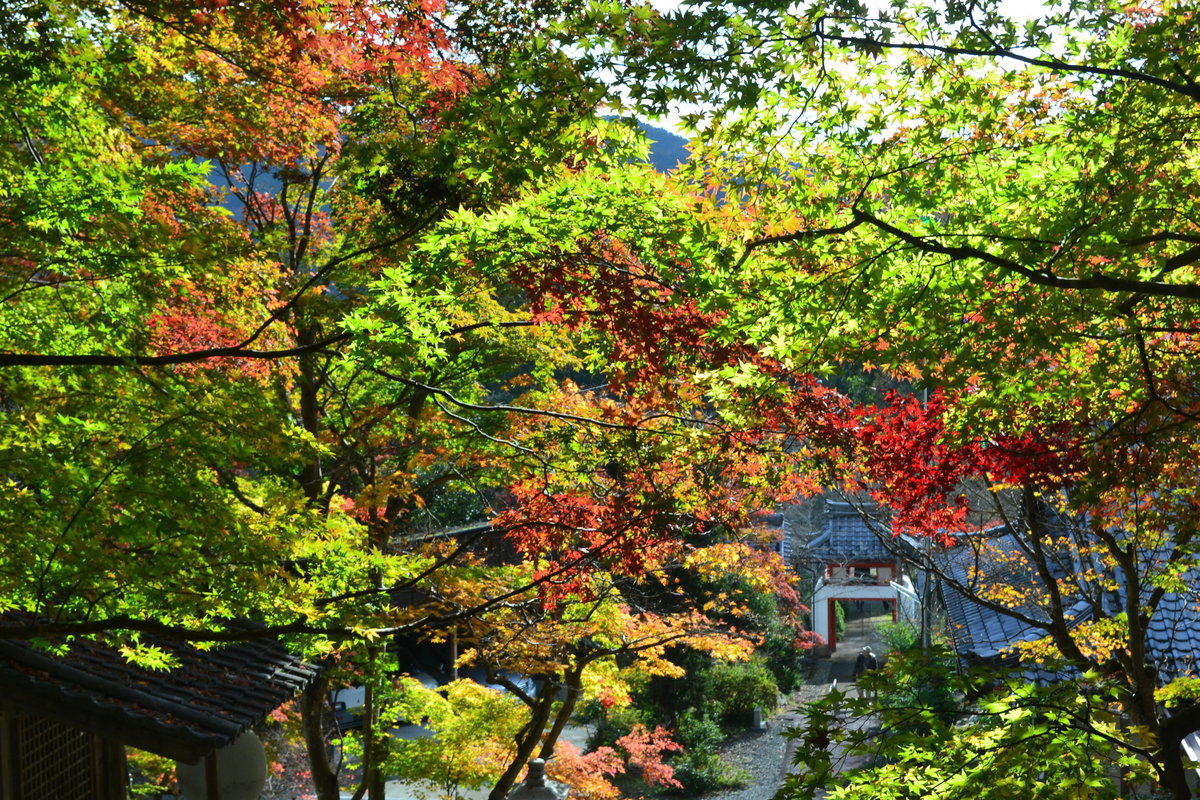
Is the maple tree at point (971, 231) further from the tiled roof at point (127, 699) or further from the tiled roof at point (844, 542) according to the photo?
the tiled roof at point (844, 542)

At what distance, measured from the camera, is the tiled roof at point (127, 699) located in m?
5.19

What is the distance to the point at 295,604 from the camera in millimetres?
5246

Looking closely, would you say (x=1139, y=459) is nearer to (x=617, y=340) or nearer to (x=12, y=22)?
(x=617, y=340)

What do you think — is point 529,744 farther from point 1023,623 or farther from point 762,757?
point 762,757

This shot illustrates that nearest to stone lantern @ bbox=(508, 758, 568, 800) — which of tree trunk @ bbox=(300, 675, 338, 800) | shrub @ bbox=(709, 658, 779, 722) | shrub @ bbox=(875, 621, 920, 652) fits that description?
tree trunk @ bbox=(300, 675, 338, 800)

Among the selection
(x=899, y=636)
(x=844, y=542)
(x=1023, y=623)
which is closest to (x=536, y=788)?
(x=1023, y=623)

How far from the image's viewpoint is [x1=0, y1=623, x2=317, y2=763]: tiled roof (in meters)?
5.19

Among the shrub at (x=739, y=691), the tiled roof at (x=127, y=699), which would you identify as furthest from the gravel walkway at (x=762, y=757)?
the tiled roof at (x=127, y=699)

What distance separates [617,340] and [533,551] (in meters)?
2.41

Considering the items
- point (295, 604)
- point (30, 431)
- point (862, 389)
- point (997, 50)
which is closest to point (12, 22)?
point (30, 431)

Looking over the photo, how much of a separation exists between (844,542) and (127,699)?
26.6 meters

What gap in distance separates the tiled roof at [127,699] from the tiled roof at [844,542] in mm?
24125

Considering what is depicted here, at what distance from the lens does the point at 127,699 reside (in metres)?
5.50

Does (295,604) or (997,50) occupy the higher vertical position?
(997,50)
